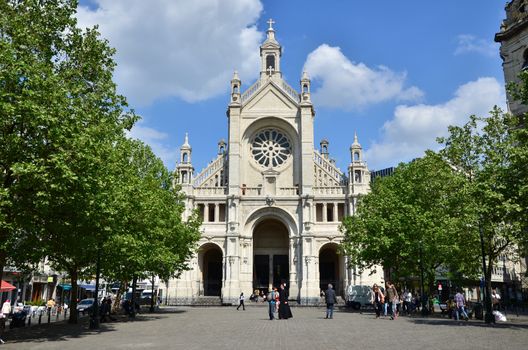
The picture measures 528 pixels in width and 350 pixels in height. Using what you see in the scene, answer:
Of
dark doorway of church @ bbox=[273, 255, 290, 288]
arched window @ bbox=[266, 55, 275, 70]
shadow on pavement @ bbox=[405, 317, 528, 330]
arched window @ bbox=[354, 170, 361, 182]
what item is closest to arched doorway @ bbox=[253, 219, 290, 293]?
dark doorway of church @ bbox=[273, 255, 290, 288]

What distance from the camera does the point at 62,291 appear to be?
186ft

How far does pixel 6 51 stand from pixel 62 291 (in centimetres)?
4732

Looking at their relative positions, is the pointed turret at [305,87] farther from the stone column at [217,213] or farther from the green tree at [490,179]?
the green tree at [490,179]

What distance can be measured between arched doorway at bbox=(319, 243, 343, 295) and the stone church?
0.12 m

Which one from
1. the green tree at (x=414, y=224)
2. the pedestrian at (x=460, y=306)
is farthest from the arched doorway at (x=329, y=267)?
the pedestrian at (x=460, y=306)

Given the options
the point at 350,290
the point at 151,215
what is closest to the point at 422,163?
the point at 350,290

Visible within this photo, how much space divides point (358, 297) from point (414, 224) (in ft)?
40.9

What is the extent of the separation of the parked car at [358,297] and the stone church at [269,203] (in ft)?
23.2

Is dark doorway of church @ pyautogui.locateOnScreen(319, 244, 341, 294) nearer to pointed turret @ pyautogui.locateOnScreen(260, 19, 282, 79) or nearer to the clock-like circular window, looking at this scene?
the clock-like circular window

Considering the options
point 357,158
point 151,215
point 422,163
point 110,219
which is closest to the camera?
point 110,219

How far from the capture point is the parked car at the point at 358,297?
42500 mm

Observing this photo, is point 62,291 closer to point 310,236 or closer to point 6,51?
point 310,236

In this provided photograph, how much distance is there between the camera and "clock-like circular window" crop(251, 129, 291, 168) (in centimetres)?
5675

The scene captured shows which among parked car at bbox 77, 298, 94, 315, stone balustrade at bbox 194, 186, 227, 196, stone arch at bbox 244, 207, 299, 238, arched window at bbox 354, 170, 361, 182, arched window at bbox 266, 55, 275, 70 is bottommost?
parked car at bbox 77, 298, 94, 315
